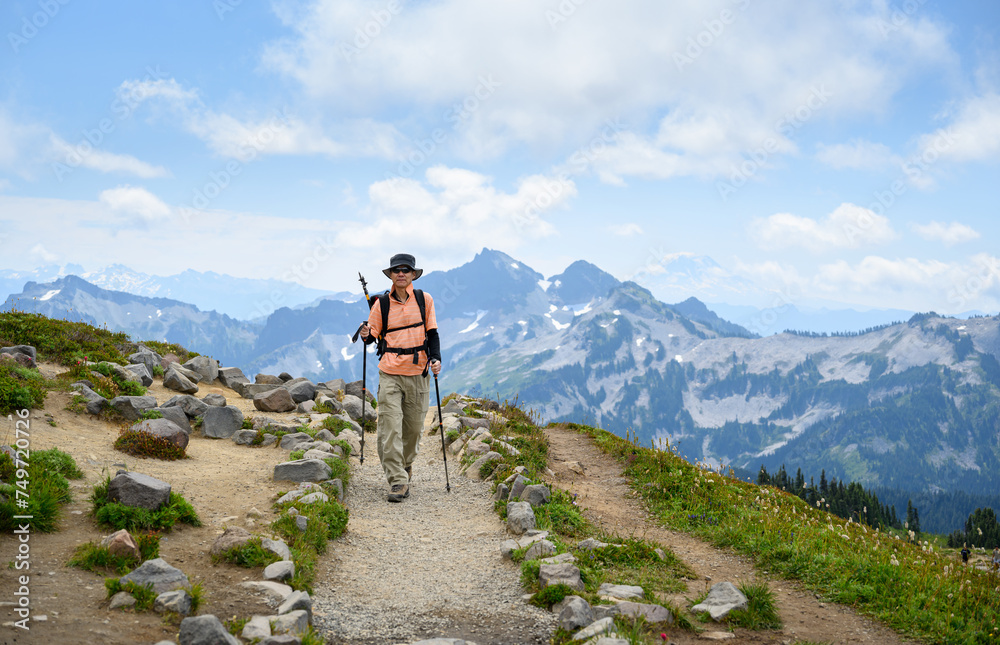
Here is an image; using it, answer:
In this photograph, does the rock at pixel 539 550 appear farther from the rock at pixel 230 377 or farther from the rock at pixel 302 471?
the rock at pixel 230 377

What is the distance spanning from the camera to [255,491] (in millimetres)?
11172

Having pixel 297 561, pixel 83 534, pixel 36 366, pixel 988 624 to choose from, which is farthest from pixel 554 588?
pixel 36 366

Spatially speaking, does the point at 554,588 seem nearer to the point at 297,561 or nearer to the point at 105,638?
the point at 297,561

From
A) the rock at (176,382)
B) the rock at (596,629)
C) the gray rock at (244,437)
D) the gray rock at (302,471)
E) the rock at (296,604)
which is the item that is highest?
the rock at (176,382)

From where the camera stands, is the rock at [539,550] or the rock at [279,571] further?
the rock at [539,550]

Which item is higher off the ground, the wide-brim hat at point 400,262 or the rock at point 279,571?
the wide-brim hat at point 400,262

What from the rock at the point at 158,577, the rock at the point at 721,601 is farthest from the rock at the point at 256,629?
the rock at the point at 721,601

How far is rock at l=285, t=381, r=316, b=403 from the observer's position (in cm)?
2202

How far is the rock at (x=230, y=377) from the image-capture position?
79.5ft

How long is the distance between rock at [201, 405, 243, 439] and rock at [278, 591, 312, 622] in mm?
10501

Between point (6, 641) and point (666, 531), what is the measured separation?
10029 millimetres

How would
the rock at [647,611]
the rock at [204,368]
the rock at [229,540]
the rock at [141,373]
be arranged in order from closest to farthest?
1. the rock at [647,611]
2. the rock at [229,540]
3. the rock at [141,373]
4. the rock at [204,368]

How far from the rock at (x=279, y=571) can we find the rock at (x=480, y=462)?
782cm

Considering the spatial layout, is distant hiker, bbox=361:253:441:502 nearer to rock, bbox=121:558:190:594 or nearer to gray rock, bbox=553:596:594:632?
rock, bbox=121:558:190:594
